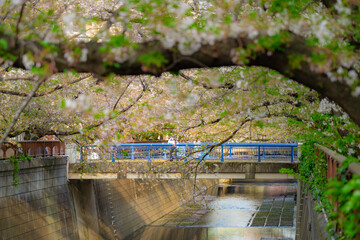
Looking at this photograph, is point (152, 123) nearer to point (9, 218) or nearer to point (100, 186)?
point (9, 218)

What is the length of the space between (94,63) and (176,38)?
819mm

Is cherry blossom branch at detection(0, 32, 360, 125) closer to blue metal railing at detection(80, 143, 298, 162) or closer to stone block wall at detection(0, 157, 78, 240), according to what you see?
stone block wall at detection(0, 157, 78, 240)

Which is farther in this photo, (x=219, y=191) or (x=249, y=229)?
(x=219, y=191)

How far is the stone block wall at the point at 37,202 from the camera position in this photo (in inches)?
645

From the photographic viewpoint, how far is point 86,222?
22531 millimetres

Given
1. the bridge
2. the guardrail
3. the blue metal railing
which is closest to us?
the guardrail

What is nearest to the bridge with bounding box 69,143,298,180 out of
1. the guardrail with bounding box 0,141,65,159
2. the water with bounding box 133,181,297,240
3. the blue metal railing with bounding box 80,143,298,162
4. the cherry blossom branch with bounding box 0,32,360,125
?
the blue metal railing with bounding box 80,143,298,162

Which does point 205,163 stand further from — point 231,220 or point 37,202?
point 231,220

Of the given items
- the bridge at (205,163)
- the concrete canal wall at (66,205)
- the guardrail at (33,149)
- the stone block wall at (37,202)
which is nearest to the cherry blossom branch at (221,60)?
the concrete canal wall at (66,205)

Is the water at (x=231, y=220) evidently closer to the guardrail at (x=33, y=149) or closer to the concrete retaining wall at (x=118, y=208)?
the concrete retaining wall at (x=118, y=208)

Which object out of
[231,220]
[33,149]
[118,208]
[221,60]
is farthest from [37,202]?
[221,60]

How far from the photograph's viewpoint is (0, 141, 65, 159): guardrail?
17.3 metres

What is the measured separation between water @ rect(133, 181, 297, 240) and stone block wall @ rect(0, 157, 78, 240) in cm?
569

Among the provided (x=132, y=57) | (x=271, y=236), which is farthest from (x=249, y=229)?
(x=132, y=57)
